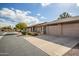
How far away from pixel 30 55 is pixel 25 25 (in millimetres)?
40571

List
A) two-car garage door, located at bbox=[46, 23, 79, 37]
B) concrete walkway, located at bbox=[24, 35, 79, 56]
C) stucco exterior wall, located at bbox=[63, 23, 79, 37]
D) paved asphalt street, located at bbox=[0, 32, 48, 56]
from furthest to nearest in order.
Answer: two-car garage door, located at bbox=[46, 23, 79, 37] < stucco exterior wall, located at bbox=[63, 23, 79, 37] < concrete walkway, located at bbox=[24, 35, 79, 56] < paved asphalt street, located at bbox=[0, 32, 48, 56]

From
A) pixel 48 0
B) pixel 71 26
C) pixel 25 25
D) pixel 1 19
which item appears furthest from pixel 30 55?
pixel 25 25

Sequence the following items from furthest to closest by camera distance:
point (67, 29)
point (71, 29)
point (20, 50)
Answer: point (67, 29) → point (71, 29) → point (20, 50)

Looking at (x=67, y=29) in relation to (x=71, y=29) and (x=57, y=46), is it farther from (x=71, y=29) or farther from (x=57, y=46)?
(x=57, y=46)

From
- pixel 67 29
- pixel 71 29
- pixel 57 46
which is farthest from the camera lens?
pixel 67 29

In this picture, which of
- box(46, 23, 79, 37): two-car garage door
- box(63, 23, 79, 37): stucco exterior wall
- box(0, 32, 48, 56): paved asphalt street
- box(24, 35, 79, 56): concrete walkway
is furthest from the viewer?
box(46, 23, 79, 37): two-car garage door

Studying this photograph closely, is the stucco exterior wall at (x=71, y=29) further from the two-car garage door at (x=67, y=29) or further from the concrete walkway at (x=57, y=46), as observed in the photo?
the concrete walkway at (x=57, y=46)

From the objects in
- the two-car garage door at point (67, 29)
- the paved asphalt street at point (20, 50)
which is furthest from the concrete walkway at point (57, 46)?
the two-car garage door at point (67, 29)

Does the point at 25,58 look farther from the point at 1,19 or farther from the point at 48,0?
the point at 1,19

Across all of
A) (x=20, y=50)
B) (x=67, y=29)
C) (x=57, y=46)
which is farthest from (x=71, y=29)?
(x=20, y=50)

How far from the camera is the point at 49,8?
18.6 metres

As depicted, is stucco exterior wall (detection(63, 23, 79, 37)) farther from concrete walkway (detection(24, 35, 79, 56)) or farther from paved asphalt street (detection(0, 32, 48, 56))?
paved asphalt street (detection(0, 32, 48, 56))

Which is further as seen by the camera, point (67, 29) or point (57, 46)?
Result: point (67, 29)

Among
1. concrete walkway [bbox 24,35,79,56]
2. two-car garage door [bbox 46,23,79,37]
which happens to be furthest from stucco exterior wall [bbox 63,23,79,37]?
concrete walkway [bbox 24,35,79,56]
